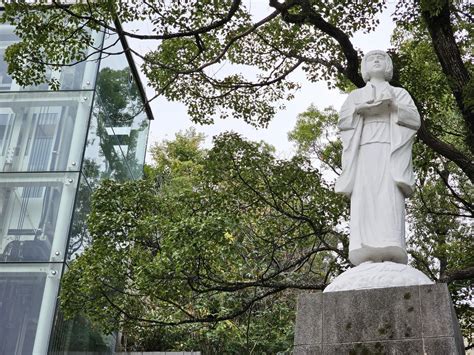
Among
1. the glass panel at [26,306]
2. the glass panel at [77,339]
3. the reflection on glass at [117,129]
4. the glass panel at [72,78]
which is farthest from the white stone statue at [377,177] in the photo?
the glass panel at [72,78]

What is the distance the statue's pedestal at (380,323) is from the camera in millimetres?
4590

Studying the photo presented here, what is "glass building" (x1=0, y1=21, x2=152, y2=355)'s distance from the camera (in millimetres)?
10227

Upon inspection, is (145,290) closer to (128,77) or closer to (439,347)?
(439,347)

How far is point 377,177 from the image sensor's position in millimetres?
5750

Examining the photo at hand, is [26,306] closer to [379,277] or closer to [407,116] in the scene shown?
[379,277]

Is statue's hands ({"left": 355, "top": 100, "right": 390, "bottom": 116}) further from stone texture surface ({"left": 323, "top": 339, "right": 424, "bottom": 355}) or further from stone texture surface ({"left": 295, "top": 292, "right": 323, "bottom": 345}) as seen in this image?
stone texture surface ({"left": 323, "top": 339, "right": 424, "bottom": 355})

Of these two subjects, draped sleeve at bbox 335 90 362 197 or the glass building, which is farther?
the glass building

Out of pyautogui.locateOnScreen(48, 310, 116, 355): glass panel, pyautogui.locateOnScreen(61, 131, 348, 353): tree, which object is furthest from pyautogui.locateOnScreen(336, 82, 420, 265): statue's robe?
pyautogui.locateOnScreen(48, 310, 116, 355): glass panel

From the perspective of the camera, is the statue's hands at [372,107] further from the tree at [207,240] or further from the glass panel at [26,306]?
the glass panel at [26,306]

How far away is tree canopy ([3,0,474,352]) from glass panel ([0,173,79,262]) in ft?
5.25

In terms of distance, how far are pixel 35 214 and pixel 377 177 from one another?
7138 mm

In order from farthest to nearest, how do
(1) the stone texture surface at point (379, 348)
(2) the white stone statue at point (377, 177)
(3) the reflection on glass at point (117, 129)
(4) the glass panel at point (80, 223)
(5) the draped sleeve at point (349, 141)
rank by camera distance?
(3) the reflection on glass at point (117, 129)
(4) the glass panel at point (80, 223)
(5) the draped sleeve at point (349, 141)
(2) the white stone statue at point (377, 177)
(1) the stone texture surface at point (379, 348)

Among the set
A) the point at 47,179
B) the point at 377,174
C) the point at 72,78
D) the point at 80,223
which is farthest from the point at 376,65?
the point at 72,78

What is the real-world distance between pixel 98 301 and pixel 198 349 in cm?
509
